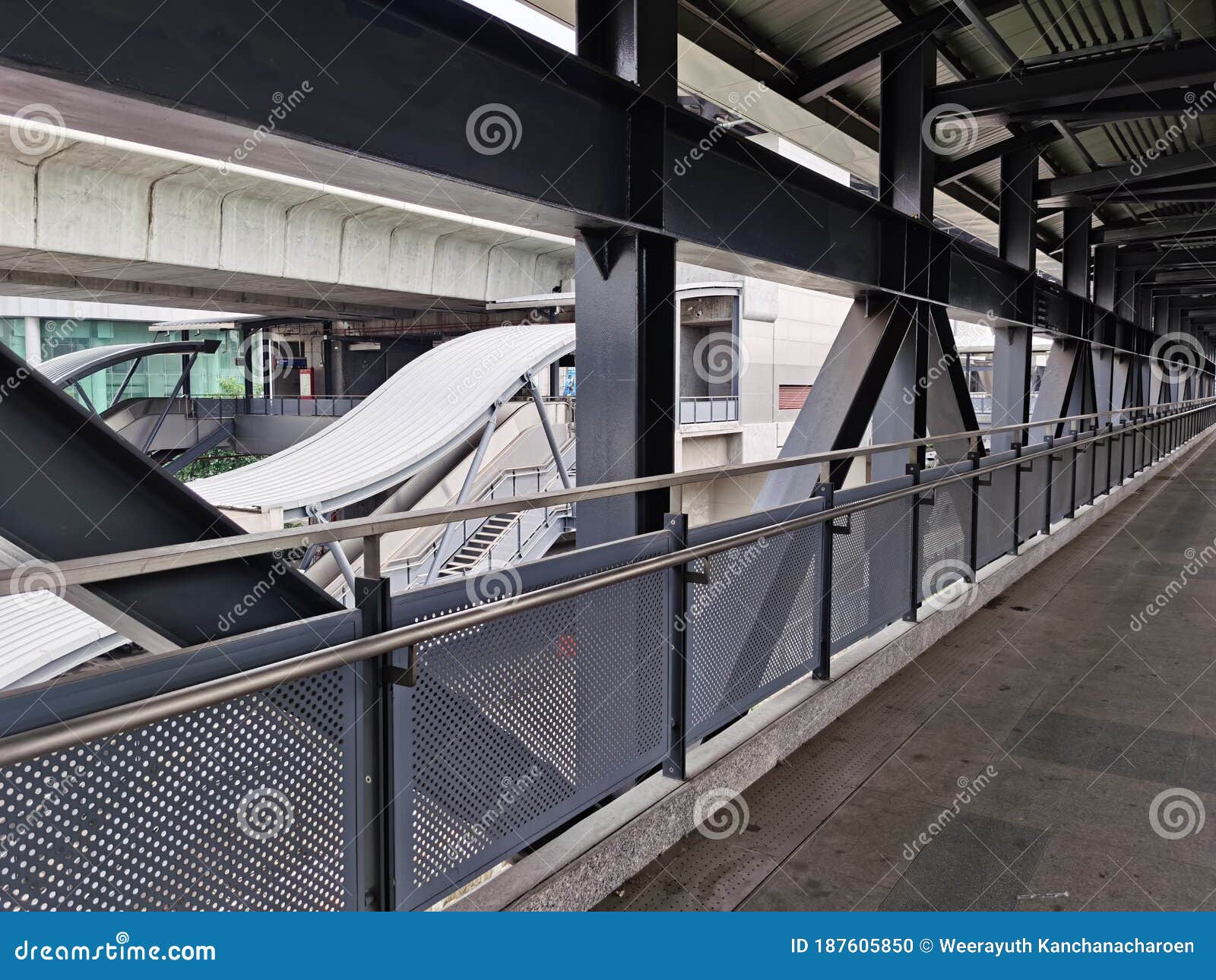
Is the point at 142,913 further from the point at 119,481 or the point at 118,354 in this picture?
the point at 118,354

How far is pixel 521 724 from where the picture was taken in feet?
8.20

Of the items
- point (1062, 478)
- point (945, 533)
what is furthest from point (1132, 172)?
point (945, 533)

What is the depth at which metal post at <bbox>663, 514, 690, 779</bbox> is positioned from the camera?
312 cm

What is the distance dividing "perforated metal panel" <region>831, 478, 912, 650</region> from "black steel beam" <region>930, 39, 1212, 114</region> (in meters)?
3.13

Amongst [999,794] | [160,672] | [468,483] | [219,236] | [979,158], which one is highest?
[219,236]

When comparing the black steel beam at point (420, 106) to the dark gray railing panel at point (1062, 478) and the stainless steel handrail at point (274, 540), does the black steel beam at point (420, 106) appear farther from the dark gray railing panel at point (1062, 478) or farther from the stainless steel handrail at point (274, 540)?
the dark gray railing panel at point (1062, 478)

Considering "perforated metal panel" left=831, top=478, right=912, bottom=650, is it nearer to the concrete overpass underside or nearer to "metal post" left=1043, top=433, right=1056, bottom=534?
"metal post" left=1043, top=433, right=1056, bottom=534

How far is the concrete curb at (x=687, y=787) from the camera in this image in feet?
8.32

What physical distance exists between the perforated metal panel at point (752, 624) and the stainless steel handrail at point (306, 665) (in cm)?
17

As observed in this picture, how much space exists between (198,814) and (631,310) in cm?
239

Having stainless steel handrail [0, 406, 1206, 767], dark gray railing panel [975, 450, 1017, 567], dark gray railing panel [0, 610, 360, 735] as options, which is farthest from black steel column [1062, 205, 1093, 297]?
dark gray railing panel [0, 610, 360, 735]

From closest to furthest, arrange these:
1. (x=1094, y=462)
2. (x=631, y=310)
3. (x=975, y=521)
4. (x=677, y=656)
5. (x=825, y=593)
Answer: (x=677, y=656)
(x=631, y=310)
(x=825, y=593)
(x=975, y=521)
(x=1094, y=462)

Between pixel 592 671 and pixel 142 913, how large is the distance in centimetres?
138

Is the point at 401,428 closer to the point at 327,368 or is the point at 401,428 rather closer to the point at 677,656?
the point at 677,656
